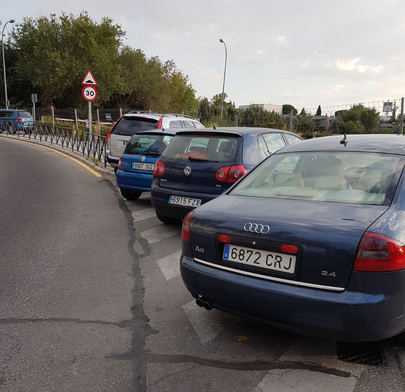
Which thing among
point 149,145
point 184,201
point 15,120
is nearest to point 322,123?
point 149,145

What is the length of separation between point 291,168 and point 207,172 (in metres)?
2.27

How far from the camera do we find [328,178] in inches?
133

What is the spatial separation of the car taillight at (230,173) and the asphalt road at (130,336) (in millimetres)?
1060

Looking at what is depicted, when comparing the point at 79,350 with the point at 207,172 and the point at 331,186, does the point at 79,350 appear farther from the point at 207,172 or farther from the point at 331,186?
the point at 207,172

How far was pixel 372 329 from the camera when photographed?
98.3 inches

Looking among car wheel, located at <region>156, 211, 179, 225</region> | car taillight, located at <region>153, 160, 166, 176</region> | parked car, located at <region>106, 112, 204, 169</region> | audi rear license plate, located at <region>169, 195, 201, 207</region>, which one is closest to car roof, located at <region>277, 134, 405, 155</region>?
audi rear license plate, located at <region>169, 195, 201, 207</region>

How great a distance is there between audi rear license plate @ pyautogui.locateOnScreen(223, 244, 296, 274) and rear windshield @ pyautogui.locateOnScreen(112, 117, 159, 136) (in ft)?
26.3

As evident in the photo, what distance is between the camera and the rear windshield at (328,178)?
304cm

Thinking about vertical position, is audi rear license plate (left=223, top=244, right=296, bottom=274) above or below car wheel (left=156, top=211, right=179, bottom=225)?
above

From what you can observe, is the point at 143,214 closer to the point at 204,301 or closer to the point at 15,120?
the point at 204,301

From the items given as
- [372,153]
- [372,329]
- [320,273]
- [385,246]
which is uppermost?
[372,153]

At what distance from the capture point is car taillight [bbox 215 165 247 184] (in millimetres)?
5672

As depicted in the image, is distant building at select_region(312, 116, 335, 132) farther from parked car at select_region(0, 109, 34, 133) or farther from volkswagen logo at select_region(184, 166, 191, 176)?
parked car at select_region(0, 109, 34, 133)

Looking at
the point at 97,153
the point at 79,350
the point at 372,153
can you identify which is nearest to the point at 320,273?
the point at 372,153
